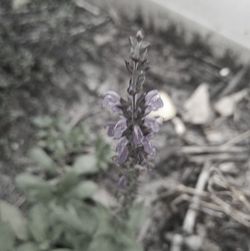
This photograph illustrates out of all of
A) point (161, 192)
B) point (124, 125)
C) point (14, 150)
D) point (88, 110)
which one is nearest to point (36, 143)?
point (14, 150)

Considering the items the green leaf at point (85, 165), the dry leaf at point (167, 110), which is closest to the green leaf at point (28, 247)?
the green leaf at point (85, 165)

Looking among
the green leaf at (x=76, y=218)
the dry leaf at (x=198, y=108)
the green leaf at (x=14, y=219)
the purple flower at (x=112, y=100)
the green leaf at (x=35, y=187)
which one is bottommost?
the green leaf at (x=14, y=219)

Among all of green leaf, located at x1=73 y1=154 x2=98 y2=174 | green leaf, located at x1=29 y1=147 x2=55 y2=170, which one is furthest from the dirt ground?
green leaf, located at x1=73 y1=154 x2=98 y2=174

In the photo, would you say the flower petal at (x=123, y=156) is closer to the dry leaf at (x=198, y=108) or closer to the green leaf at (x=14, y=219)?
the green leaf at (x=14, y=219)

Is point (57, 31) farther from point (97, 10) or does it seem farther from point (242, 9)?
point (242, 9)

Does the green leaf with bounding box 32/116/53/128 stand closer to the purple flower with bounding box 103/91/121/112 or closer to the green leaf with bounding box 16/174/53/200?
the green leaf with bounding box 16/174/53/200

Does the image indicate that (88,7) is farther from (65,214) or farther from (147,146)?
(147,146)

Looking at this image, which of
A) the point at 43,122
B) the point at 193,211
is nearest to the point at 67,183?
the point at 43,122
